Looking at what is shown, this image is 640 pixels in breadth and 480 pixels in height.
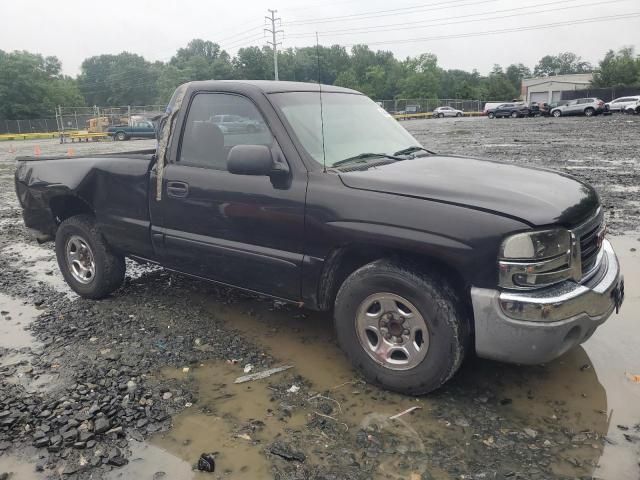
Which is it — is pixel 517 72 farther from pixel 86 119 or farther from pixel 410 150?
pixel 410 150

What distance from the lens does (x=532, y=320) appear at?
2.88 metres

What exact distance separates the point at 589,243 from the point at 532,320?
79cm

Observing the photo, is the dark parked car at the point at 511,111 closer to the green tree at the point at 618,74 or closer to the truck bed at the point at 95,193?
the green tree at the point at 618,74

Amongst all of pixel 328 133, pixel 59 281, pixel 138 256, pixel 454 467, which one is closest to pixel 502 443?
pixel 454 467

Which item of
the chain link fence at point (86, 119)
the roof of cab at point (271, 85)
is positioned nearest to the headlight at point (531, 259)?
the roof of cab at point (271, 85)

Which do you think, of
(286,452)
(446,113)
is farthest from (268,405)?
(446,113)

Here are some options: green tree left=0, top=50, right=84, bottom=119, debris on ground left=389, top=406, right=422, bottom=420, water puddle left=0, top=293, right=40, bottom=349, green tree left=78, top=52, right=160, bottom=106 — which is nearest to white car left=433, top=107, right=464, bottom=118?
green tree left=0, top=50, right=84, bottom=119

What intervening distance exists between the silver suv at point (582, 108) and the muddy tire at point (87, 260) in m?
43.6

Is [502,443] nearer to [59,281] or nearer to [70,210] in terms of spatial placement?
[70,210]

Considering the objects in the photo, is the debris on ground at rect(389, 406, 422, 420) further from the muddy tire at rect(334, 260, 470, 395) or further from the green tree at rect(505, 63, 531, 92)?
the green tree at rect(505, 63, 531, 92)

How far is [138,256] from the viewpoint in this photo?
15.5 ft

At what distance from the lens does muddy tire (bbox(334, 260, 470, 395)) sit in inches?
122

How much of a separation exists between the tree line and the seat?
42324 mm

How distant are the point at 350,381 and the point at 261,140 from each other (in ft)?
5.90
